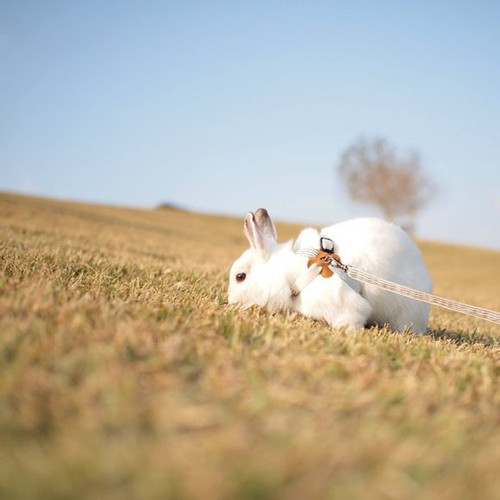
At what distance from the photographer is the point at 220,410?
59.6 inches

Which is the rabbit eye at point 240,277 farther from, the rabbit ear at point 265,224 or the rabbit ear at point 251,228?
the rabbit ear at point 265,224

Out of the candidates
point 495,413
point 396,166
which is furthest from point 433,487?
point 396,166

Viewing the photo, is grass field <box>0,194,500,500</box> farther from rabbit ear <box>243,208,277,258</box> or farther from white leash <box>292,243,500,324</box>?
rabbit ear <box>243,208,277,258</box>

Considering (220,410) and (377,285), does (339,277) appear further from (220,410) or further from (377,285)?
(220,410)

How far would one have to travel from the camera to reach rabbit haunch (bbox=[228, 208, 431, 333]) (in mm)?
3676

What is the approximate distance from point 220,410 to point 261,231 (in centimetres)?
257

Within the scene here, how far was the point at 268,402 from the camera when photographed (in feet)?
5.46

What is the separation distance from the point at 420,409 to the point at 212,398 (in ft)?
2.72

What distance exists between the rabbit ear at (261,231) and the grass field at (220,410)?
1.13 m

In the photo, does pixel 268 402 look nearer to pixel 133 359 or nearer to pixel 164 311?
pixel 133 359

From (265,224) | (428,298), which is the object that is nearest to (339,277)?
(428,298)

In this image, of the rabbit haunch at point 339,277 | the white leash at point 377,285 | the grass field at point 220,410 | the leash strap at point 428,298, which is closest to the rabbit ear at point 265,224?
the rabbit haunch at point 339,277

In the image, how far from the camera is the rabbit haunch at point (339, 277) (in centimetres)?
Answer: 368

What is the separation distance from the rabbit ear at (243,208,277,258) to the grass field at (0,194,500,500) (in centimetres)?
113
